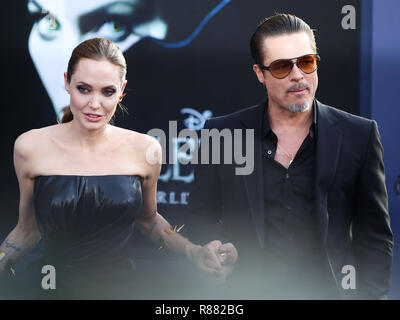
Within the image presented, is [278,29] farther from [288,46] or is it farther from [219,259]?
[219,259]

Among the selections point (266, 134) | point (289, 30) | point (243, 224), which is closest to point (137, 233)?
point (243, 224)

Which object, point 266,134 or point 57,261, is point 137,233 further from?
point 266,134

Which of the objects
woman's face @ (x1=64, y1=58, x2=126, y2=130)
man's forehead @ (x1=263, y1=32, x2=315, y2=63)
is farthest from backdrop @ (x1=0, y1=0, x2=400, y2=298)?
woman's face @ (x1=64, y1=58, x2=126, y2=130)

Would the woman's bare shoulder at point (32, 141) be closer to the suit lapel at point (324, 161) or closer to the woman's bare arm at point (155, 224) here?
the woman's bare arm at point (155, 224)

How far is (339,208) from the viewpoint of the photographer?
1.94m

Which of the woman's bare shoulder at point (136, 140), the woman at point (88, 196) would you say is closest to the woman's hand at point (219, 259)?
the woman at point (88, 196)

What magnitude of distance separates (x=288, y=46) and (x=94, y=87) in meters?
0.84

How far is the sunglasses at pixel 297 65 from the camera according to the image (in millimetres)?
1961

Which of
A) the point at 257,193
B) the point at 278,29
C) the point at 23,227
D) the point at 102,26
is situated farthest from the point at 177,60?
the point at 23,227

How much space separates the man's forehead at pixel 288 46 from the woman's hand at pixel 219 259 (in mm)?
831

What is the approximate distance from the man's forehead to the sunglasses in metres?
0.02

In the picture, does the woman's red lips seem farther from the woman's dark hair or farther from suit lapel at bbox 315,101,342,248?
suit lapel at bbox 315,101,342,248

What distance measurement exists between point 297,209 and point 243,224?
238mm

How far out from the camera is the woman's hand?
197 cm
